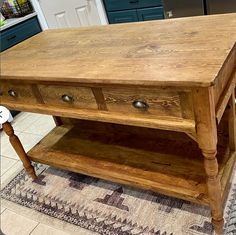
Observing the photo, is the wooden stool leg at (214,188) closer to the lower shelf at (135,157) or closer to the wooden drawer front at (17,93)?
the lower shelf at (135,157)

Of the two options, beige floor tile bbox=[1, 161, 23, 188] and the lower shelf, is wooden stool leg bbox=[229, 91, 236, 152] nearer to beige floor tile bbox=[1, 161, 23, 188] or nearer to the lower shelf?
the lower shelf

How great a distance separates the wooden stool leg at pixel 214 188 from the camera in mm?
1058

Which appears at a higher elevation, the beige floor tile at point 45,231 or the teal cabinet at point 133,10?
the teal cabinet at point 133,10

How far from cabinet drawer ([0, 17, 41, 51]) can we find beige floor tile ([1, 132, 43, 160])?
0.80m

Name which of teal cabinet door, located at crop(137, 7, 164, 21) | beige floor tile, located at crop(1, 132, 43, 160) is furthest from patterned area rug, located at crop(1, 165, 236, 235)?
teal cabinet door, located at crop(137, 7, 164, 21)

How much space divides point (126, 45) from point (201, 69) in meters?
0.45

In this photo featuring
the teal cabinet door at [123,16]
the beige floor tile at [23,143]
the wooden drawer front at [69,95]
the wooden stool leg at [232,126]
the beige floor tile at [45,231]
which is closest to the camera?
the wooden drawer front at [69,95]

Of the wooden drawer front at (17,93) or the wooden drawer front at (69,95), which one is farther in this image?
the wooden drawer front at (17,93)

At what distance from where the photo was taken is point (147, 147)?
1.56 meters

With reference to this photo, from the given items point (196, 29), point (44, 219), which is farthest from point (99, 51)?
point (44, 219)

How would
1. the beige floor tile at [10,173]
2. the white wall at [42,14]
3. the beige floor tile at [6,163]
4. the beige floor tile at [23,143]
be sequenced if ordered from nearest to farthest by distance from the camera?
1. the beige floor tile at [10,173]
2. the beige floor tile at [6,163]
3. the beige floor tile at [23,143]
4. the white wall at [42,14]

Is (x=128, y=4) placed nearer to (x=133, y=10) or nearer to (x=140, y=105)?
(x=133, y=10)

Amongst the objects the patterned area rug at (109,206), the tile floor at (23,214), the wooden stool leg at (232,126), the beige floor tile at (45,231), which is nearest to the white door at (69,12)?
the tile floor at (23,214)

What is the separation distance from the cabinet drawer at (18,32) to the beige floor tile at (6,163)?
100cm
